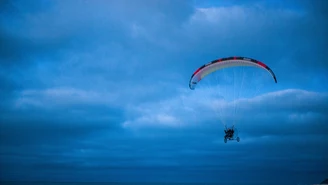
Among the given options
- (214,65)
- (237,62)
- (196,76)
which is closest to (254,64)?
(237,62)

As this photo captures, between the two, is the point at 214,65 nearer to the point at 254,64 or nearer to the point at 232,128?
the point at 254,64

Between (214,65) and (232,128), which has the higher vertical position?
(214,65)

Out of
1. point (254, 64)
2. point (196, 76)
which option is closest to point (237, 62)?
point (254, 64)

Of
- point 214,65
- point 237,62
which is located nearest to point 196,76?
point 214,65

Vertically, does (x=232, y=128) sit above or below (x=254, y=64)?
below

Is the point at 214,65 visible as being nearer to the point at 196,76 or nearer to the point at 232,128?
the point at 196,76

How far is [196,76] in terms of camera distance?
1588 inches

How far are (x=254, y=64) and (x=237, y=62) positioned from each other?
6.76 feet

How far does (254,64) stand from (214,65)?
15.8 ft

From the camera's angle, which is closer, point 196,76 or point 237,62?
point 237,62

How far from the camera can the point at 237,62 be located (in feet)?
123

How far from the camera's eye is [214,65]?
38531 millimetres

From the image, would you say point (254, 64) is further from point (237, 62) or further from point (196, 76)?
point (196, 76)

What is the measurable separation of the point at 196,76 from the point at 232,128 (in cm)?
816
